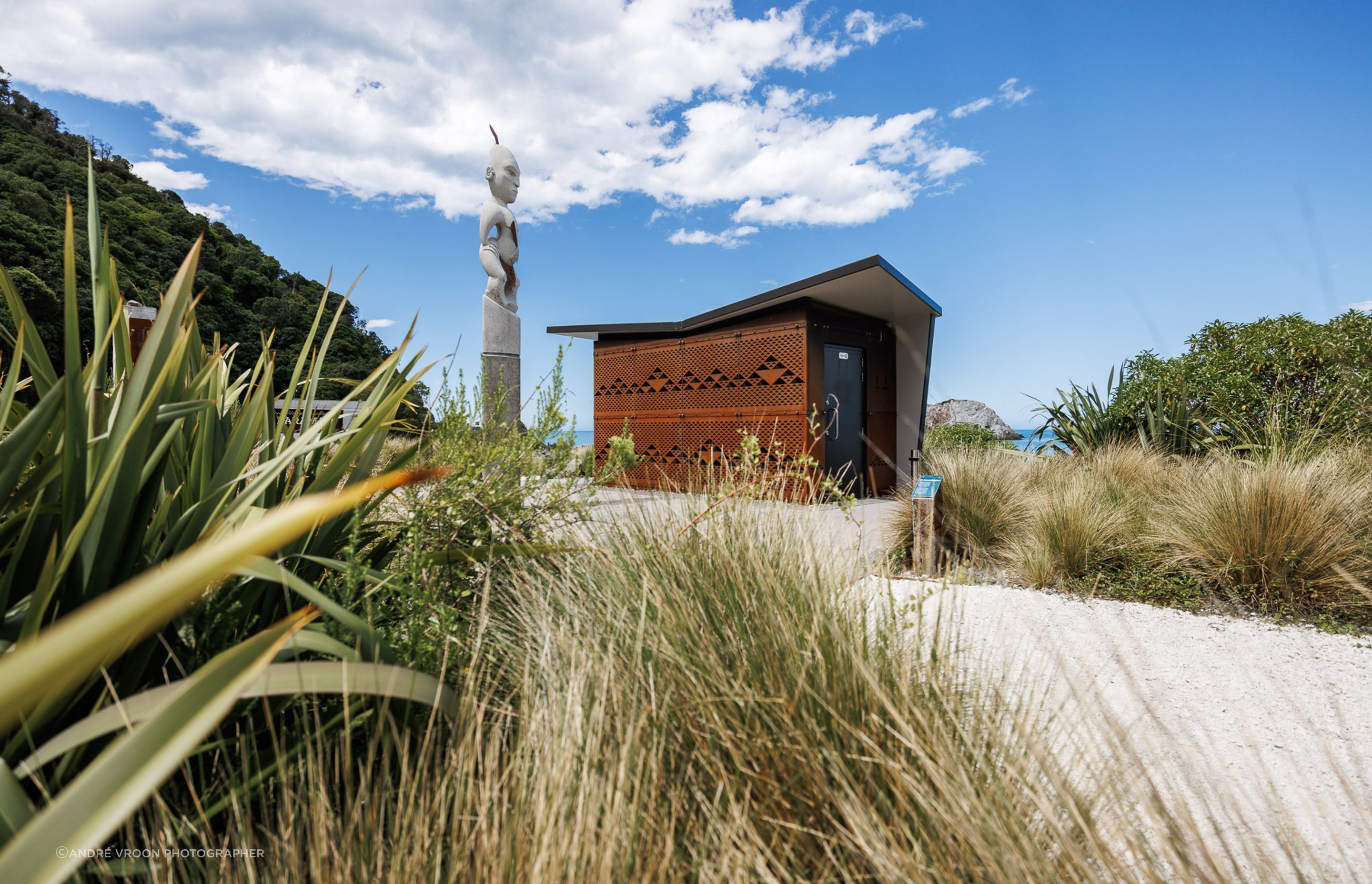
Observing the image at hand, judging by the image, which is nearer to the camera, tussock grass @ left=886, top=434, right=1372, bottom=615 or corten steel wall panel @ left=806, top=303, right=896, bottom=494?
tussock grass @ left=886, top=434, right=1372, bottom=615

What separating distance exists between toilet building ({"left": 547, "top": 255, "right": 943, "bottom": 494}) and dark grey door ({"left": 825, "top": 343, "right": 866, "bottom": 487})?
24 millimetres

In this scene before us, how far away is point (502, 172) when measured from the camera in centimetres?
911

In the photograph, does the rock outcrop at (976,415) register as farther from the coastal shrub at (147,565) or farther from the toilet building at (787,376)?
the coastal shrub at (147,565)

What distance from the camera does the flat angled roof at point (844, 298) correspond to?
816cm

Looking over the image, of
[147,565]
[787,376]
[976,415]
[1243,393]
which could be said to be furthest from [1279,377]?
[976,415]

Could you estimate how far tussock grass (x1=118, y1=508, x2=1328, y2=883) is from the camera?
3.72 feet

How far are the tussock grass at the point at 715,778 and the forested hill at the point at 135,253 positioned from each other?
21.0 meters

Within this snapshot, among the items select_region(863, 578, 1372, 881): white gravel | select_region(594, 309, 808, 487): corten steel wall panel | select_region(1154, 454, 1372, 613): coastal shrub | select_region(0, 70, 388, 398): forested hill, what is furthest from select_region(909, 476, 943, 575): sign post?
select_region(0, 70, 388, 398): forested hill

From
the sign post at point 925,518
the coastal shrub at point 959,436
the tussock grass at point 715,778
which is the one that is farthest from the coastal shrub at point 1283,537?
the coastal shrub at point 959,436

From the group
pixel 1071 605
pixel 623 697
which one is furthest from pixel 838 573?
pixel 1071 605

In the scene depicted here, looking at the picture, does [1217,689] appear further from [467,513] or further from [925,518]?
[467,513]

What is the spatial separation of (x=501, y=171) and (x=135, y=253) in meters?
24.4

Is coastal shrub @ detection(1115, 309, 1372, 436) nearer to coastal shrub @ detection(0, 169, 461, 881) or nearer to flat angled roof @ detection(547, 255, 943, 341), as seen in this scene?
flat angled roof @ detection(547, 255, 943, 341)

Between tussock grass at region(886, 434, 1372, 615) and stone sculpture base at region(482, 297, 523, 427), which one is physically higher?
stone sculpture base at region(482, 297, 523, 427)
